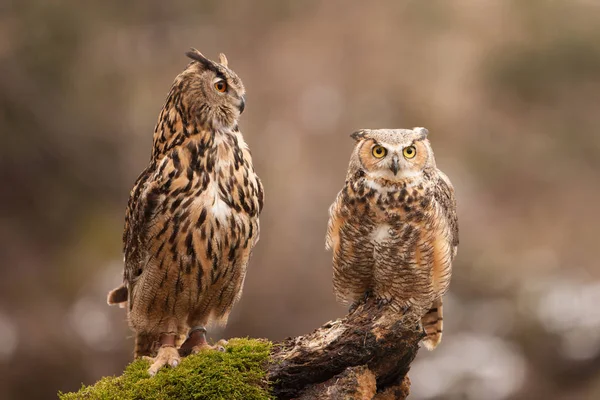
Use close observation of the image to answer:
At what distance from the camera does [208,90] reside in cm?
280

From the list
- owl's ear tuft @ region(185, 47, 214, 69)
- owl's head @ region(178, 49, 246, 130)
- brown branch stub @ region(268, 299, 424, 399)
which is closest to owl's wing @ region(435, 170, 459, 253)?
brown branch stub @ region(268, 299, 424, 399)

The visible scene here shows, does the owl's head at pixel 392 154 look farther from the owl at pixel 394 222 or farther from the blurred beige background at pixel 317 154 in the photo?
the blurred beige background at pixel 317 154

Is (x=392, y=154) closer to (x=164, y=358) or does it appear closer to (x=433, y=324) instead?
(x=433, y=324)

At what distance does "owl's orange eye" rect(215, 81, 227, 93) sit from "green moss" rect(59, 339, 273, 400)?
0.93 m

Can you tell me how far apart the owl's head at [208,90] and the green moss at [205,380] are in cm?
85

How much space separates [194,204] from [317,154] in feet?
13.0

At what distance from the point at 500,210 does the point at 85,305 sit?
367 centimetres

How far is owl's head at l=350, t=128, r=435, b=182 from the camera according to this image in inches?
105

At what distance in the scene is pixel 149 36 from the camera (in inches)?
281

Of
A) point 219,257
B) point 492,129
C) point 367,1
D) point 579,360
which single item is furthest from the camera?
point 367,1

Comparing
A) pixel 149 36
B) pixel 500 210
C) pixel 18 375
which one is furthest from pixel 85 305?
pixel 500 210

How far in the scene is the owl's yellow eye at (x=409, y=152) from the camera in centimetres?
269

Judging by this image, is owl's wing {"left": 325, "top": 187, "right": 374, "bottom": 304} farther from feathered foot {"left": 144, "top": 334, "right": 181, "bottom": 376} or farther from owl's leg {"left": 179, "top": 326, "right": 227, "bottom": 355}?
feathered foot {"left": 144, "top": 334, "right": 181, "bottom": 376}

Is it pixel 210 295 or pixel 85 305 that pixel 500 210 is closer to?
pixel 85 305
